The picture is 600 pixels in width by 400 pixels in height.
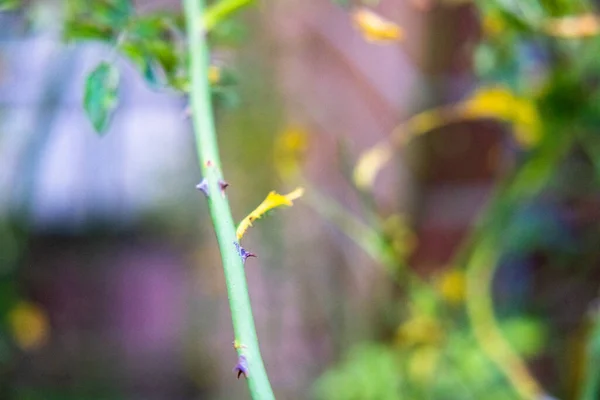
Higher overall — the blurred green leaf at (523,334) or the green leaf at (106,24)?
the green leaf at (106,24)

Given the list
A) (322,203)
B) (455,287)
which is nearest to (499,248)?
(455,287)

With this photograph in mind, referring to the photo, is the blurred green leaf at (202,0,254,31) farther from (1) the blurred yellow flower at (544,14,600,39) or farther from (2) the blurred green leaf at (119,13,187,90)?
(1) the blurred yellow flower at (544,14,600,39)

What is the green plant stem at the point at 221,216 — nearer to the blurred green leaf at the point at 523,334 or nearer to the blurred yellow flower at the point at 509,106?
the blurred yellow flower at the point at 509,106

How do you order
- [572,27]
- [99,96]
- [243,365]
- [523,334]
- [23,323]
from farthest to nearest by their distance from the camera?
[23,323], [523,334], [572,27], [99,96], [243,365]

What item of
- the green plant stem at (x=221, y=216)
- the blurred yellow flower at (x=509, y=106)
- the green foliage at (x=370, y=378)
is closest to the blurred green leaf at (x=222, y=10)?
the green plant stem at (x=221, y=216)

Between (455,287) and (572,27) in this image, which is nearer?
(572,27)

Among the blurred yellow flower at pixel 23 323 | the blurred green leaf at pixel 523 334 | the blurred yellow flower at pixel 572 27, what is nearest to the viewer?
the blurred yellow flower at pixel 572 27

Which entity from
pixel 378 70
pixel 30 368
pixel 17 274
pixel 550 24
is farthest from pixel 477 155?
pixel 30 368

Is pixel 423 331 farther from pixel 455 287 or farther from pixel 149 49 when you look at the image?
pixel 149 49
